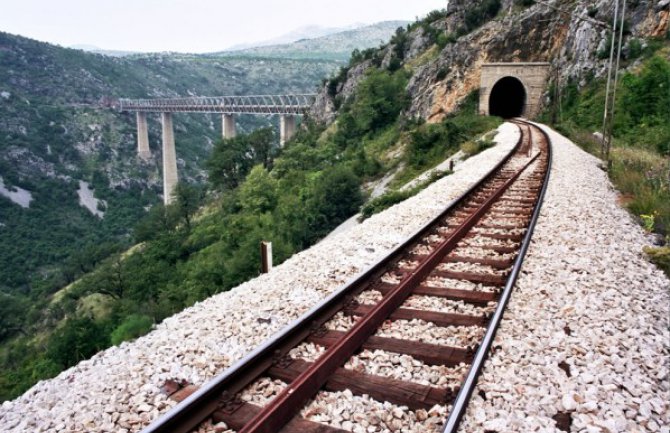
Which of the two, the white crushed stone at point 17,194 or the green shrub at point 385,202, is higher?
the green shrub at point 385,202

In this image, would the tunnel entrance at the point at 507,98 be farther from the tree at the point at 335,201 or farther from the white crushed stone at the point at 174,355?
the white crushed stone at the point at 174,355

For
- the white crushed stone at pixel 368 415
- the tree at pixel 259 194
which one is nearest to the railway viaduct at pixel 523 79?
the tree at pixel 259 194

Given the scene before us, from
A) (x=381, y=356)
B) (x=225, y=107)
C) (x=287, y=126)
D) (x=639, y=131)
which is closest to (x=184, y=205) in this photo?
(x=287, y=126)

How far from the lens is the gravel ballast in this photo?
3.26 meters

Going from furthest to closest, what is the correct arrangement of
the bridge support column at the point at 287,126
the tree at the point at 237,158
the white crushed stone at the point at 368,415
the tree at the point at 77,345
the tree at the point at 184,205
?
the bridge support column at the point at 287,126 → the tree at the point at 237,158 → the tree at the point at 184,205 → the tree at the point at 77,345 → the white crushed stone at the point at 368,415

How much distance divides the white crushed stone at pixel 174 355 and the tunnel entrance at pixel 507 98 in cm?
3887

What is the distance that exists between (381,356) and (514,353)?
1160 millimetres

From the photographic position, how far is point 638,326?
438 centimetres

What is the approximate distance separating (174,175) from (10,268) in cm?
3082

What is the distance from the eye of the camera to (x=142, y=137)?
3807 inches

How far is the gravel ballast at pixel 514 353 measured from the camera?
3.26 metres

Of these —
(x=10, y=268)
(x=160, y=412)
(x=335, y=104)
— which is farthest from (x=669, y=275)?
(x=10, y=268)

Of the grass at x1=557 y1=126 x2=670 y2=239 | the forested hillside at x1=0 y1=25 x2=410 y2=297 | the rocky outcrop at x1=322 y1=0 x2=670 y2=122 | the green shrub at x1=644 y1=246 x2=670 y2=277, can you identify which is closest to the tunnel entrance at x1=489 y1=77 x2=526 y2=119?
the rocky outcrop at x1=322 y1=0 x2=670 y2=122

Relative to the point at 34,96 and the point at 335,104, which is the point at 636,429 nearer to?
the point at 335,104
